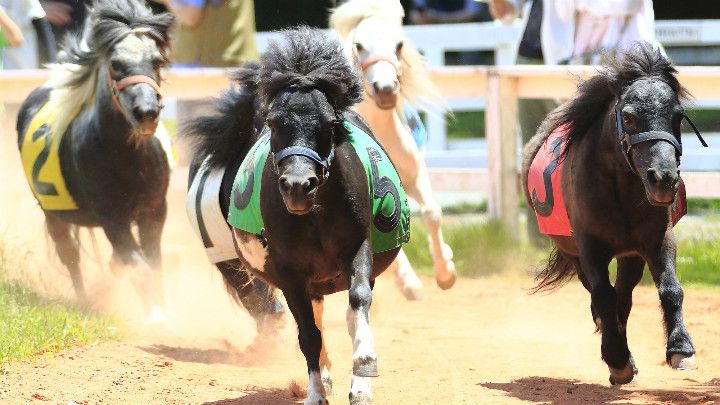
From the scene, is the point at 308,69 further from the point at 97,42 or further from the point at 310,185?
the point at 97,42

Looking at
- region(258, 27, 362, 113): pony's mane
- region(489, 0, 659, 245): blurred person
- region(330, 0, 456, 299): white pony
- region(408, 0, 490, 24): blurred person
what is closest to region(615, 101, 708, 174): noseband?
region(258, 27, 362, 113): pony's mane

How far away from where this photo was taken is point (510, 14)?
1078cm

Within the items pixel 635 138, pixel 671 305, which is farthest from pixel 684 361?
pixel 635 138

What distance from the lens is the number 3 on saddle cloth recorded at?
20.6 ft

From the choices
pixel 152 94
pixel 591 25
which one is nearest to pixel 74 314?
pixel 152 94

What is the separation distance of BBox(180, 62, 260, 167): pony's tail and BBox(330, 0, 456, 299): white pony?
1522 mm

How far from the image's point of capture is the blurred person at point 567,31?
31.0 feet

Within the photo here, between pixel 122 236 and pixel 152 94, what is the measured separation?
3.20ft

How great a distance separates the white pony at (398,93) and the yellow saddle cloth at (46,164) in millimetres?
1908

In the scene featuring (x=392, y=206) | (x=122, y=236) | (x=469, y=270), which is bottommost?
(x=469, y=270)

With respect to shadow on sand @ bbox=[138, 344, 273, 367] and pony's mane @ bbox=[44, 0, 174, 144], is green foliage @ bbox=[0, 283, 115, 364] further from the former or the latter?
pony's mane @ bbox=[44, 0, 174, 144]

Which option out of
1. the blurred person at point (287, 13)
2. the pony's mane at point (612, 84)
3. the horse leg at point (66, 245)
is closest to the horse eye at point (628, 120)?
the pony's mane at point (612, 84)

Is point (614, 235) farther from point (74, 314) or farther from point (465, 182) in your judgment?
point (465, 182)

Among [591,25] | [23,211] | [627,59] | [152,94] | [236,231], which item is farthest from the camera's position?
[23,211]
